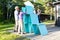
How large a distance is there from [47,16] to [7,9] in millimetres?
9097

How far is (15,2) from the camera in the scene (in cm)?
3152

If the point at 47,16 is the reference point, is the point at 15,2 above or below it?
above

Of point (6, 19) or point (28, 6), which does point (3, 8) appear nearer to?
point (6, 19)

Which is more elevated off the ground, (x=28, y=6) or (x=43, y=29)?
(x=28, y=6)

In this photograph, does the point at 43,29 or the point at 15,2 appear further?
the point at 15,2

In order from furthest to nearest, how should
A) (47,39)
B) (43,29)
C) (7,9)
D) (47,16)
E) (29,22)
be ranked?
(47,16) < (7,9) < (29,22) < (43,29) < (47,39)

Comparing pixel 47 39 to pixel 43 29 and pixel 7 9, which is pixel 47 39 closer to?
pixel 43 29

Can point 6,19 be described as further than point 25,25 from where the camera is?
Yes

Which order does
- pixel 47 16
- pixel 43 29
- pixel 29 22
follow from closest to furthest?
pixel 43 29 < pixel 29 22 < pixel 47 16

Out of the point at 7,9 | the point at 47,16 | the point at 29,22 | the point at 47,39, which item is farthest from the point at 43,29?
the point at 47,16

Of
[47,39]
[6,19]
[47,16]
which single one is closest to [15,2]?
[6,19]

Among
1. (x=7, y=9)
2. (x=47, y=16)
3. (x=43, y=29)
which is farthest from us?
(x=47, y=16)

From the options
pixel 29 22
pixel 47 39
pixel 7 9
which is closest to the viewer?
pixel 47 39

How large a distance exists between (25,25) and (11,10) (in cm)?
1696
